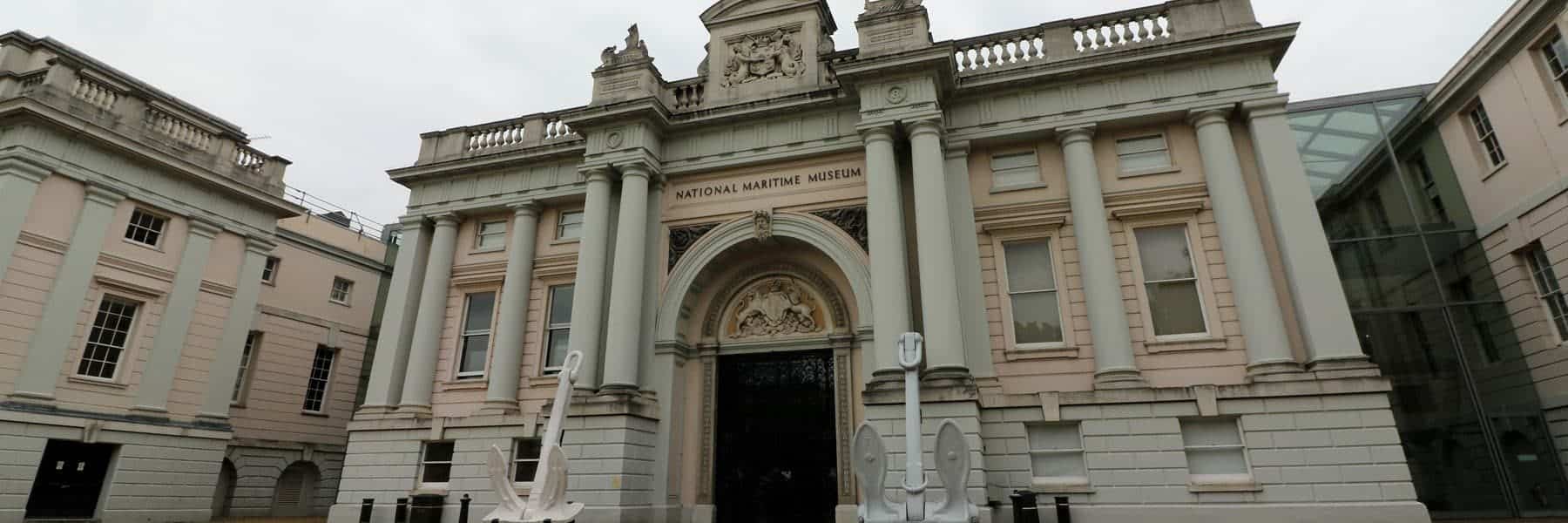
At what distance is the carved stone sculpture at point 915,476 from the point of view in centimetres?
859

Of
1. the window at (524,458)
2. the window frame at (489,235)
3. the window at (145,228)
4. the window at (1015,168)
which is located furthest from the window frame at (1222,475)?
the window at (145,228)

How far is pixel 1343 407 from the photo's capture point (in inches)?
432

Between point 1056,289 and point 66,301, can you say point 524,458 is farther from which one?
point 66,301

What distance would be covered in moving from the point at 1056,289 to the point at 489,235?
494 inches

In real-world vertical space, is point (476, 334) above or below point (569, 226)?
below

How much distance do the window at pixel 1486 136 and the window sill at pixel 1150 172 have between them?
820 centimetres

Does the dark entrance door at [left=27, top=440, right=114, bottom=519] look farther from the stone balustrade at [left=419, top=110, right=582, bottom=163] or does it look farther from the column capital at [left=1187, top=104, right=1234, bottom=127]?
the column capital at [left=1187, top=104, right=1234, bottom=127]

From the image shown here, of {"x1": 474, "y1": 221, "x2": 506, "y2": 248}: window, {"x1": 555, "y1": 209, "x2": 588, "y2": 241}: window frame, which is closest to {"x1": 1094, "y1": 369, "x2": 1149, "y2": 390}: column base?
{"x1": 555, "y1": 209, "x2": 588, "y2": 241}: window frame

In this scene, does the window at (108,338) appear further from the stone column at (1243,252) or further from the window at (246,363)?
the stone column at (1243,252)

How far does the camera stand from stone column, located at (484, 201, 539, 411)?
15.5 meters

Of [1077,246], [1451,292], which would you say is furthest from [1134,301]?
[1451,292]

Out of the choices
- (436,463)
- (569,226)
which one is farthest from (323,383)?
(569,226)

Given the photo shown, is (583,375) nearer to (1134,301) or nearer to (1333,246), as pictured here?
(1134,301)

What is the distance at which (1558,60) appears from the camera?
14234mm
